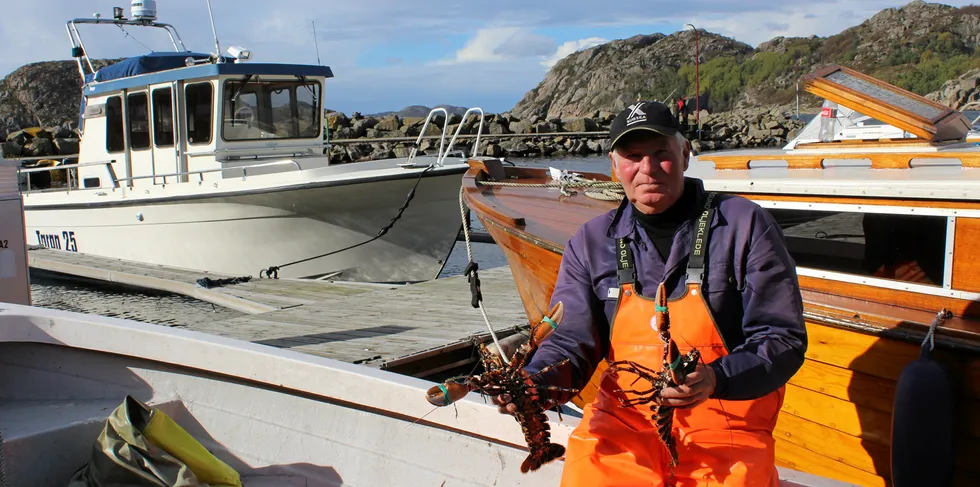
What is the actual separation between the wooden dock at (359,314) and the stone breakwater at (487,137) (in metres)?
19.9

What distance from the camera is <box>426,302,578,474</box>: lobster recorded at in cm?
216

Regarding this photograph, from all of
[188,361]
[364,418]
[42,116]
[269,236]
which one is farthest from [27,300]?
[42,116]

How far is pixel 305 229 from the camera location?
10.0m

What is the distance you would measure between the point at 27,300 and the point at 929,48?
339ft

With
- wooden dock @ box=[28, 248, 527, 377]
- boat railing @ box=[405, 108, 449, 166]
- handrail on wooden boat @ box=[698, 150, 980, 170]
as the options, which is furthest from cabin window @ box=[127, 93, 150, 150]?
handrail on wooden boat @ box=[698, 150, 980, 170]

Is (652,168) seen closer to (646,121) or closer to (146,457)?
(646,121)

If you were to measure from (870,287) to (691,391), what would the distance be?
2120 millimetres

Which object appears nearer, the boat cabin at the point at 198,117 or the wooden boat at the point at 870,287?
the wooden boat at the point at 870,287

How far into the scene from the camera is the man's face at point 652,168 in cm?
231

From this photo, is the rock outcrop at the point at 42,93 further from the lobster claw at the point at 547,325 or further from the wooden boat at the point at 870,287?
the lobster claw at the point at 547,325

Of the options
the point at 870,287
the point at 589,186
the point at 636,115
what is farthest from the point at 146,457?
the point at 589,186

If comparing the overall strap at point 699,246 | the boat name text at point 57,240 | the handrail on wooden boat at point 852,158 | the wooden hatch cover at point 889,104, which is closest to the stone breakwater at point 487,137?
the boat name text at point 57,240

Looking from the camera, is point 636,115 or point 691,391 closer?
point 691,391

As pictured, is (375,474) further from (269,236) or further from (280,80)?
(280,80)
